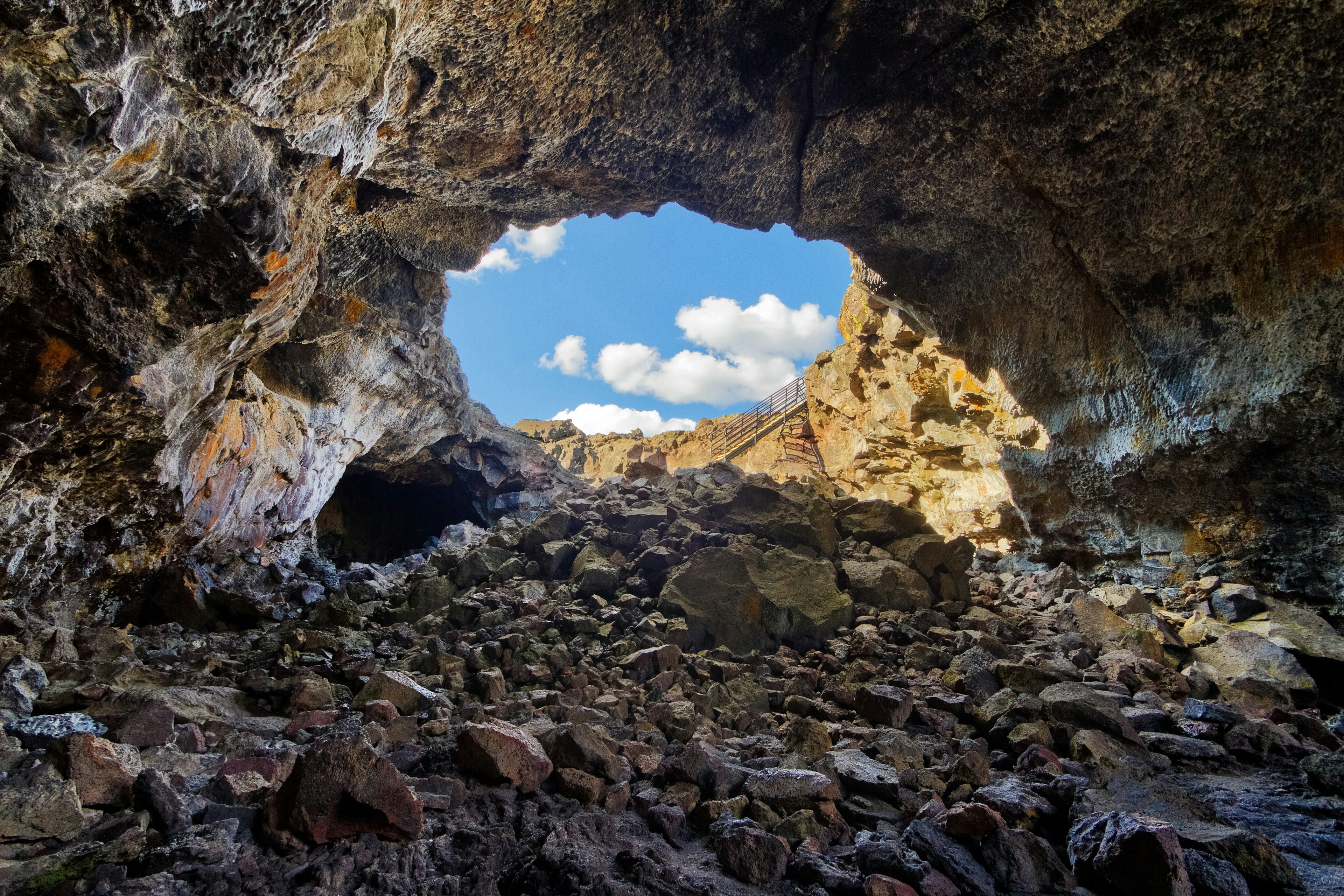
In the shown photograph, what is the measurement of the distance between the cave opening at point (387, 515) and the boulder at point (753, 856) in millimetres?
11021

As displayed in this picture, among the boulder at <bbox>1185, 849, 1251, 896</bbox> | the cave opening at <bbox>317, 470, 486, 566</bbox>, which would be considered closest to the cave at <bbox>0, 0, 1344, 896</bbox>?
the boulder at <bbox>1185, 849, 1251, 896</bbox>

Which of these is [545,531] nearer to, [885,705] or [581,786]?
[885,705]

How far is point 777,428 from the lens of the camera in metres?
14.2

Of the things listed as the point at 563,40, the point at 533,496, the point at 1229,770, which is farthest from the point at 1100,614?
the point at 533,496

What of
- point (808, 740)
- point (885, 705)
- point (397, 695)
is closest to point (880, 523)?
point (885, 705)

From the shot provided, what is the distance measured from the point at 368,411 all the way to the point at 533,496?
14.3ft

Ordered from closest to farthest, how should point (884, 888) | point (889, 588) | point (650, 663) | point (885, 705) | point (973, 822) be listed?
point (884, 888) → point (973, 822) → point (885, 705) → point (650, 663) → point (889, 588)

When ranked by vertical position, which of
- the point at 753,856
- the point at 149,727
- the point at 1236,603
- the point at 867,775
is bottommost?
the point at 753,856

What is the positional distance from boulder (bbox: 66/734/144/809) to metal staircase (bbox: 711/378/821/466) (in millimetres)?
10624

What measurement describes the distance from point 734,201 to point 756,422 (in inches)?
424

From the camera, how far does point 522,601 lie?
15.5ft

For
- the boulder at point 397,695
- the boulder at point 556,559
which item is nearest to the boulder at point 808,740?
the boulder at point 397,695

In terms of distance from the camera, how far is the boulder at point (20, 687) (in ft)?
7.82

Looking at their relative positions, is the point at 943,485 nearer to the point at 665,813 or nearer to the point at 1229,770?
the point at 1229,770
